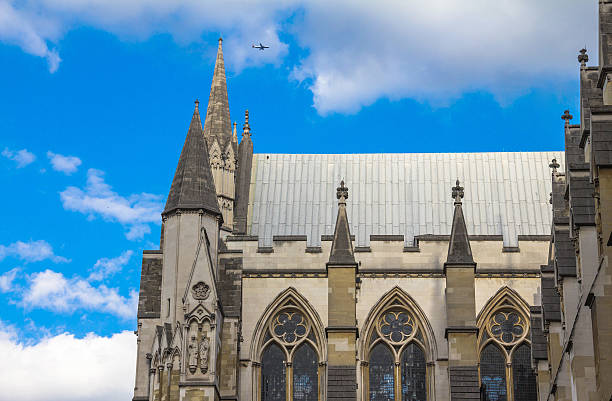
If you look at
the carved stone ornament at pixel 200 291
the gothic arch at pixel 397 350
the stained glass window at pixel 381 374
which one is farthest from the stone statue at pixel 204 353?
the stained glass window at pixel 381 374

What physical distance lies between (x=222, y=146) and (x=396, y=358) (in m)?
9.26

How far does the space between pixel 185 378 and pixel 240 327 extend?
10.3 feet

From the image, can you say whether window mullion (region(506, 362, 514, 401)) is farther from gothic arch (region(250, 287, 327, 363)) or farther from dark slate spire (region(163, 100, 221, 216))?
dark slate spire (region(163, 100, 221, 216))

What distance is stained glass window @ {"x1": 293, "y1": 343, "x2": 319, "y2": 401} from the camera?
1379 inches

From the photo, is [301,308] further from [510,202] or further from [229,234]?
[510,202]

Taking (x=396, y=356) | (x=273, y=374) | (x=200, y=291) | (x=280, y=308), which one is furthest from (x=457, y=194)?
(x=200, y=291)

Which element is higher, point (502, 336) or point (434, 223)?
point (434, 223)

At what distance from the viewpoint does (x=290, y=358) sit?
35.3 m

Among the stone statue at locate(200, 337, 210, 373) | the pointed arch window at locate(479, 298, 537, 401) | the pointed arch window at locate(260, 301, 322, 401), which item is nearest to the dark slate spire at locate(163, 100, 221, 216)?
the pointed arch window at locate(260, 301, 322, 401)

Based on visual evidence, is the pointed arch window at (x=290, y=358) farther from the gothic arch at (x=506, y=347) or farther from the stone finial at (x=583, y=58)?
the stone finial at (x=583, y=58)

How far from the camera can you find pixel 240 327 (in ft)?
113

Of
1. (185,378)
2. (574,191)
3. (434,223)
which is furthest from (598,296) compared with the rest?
(434,223)

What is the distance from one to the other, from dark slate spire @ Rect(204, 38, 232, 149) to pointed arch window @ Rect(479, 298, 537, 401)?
10.5m

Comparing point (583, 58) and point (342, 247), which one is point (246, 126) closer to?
point (342, 247)
